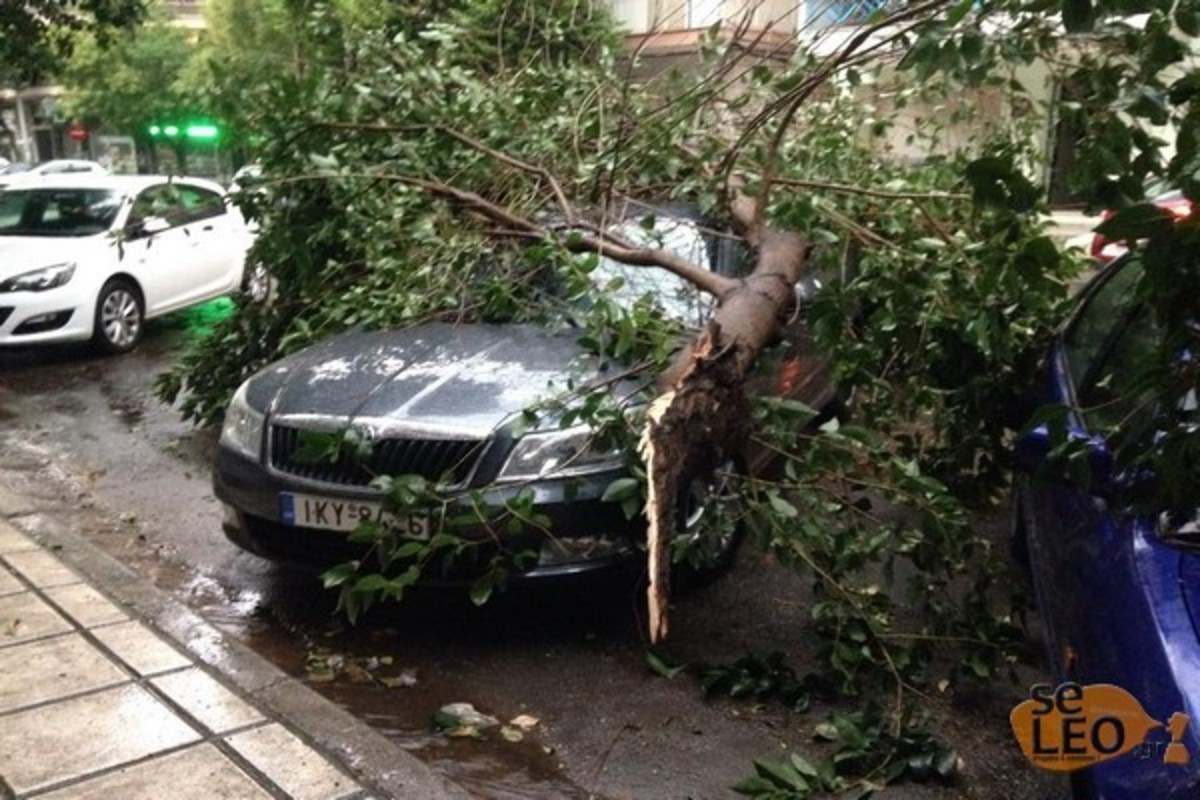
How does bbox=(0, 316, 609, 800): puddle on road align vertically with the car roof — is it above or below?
below

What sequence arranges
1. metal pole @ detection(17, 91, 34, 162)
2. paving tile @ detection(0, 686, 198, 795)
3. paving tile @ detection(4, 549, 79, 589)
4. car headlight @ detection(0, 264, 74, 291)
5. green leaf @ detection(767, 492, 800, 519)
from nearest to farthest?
paving tile @ detection(0, 686, 198, 795)
green leaf @ detection(767, 492, 800, 519)
paving tile @ detection(4, 549, 79, 589)
car headlight @ detection(0, 264, 74, 291)
metal pole @ detection(17, 91, 34, 162)

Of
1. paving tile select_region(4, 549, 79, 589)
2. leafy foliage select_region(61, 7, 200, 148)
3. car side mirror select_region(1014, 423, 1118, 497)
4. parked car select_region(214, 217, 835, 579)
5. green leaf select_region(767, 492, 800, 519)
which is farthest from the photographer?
leafy foliage select_region(61, 7, 200, 148)

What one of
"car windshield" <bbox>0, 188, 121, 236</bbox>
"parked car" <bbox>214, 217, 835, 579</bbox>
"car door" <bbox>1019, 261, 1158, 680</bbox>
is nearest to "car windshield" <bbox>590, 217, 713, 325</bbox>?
"parked car" <bbox>214, 217, 835, 579</bbox>

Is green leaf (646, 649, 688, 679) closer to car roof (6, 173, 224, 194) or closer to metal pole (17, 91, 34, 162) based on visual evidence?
car roof (6, 173, 224, 194)

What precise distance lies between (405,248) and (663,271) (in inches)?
53.7

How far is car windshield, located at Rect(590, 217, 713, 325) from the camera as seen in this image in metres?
4.66

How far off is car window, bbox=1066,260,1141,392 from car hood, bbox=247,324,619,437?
5.80 feet

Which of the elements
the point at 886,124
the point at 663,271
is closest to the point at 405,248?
the point at 663,271

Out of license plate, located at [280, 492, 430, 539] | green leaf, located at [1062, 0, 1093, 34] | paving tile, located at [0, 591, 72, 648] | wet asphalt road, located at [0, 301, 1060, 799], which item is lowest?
wet asphalt road, located at [0, 301, 1060, 799]

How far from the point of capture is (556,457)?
13.6ft

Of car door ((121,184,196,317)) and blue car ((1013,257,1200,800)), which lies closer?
blue car ((1013,257,1200,800))

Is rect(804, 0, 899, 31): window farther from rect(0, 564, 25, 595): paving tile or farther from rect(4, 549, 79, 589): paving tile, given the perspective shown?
rect(0, 564, 25, 595): paving tile

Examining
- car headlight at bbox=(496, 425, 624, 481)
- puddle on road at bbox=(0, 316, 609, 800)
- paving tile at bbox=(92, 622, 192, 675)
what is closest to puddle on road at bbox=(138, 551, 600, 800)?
puddle on road at bbox=(0, 316, 609, 800)

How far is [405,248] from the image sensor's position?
219 inches
